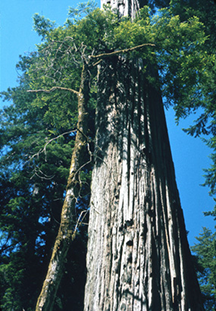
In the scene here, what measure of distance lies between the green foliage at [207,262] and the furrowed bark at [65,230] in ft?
55.4

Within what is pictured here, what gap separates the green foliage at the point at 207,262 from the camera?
18.5 meters

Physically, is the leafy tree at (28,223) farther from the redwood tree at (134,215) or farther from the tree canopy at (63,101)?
the redwood tree at (134,215)

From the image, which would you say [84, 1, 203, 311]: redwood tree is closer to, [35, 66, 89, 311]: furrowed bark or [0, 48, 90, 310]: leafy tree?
[35, 66, 89, 311]: furrowed bark

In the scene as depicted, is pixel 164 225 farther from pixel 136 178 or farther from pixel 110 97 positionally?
pixel 110 97

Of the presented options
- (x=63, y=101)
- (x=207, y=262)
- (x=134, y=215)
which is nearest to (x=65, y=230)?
(x=134, y=215)

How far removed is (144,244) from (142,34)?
2.54 meters

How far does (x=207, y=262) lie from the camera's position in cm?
2166

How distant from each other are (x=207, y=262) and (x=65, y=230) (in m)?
23.0

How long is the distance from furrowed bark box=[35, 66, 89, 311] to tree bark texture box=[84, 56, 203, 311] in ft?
0.88

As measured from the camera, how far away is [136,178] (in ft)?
8.15

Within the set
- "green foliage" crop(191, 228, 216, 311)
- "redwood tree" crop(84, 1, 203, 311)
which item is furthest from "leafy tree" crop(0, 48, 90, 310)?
"green foliage" crop(191, 228, 216, 311)

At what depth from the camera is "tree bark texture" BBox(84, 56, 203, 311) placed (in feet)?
6.46

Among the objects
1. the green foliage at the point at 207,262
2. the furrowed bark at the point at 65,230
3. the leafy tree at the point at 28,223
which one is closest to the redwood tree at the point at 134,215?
the furrowed bark at the point at 65,230

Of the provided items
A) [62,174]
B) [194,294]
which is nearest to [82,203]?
[62,174]
